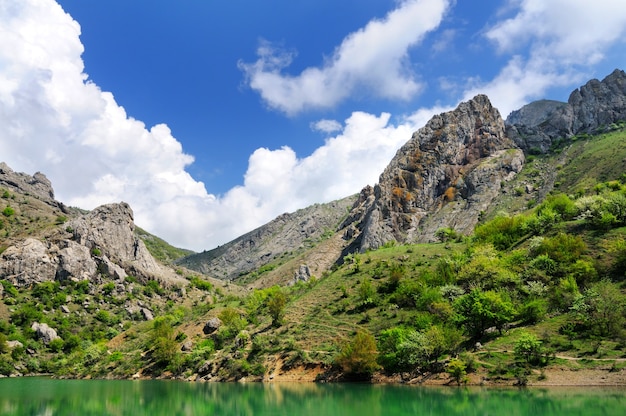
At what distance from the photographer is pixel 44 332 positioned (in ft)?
276

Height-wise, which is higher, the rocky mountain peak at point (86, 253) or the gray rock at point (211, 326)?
the rocky mountain peak at point (86, 253)

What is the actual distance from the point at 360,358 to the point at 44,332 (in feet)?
236

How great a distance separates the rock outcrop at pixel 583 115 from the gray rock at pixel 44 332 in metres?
150

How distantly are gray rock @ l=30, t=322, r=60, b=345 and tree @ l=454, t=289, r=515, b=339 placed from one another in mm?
81402

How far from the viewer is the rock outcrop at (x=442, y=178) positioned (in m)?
124

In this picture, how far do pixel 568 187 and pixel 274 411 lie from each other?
331 ft

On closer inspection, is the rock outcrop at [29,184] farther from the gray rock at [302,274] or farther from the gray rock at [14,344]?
the gray rock at [302,274]

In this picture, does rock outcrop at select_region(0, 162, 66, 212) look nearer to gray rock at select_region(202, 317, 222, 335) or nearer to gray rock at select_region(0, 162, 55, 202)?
gray rock at select_region(0, 162, 55, 202)

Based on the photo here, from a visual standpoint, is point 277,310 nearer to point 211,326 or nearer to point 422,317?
point 211,326

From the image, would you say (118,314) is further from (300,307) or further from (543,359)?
(543,359)

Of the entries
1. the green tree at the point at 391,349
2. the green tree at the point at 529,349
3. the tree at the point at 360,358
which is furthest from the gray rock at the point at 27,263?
the green tree at the point at 529,349

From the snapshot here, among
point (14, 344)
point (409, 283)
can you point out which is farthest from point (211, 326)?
point (14, 344)

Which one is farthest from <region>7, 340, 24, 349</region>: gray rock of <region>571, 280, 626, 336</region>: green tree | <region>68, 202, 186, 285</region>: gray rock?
<region>571, 280, 626, 336</region>: green tree

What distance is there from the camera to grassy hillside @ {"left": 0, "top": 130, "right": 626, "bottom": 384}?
4300 centimetres
